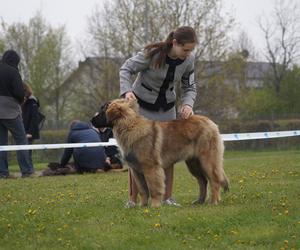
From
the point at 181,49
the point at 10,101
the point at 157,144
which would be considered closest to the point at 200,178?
the point at 157,144

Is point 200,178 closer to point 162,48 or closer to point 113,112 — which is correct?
point 113,112

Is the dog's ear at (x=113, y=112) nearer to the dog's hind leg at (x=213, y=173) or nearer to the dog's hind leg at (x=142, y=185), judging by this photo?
the dog's hind leg at (x=142, y=185)

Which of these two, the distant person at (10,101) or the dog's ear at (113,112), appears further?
the distant person at (10,101)

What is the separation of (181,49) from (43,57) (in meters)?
32.8

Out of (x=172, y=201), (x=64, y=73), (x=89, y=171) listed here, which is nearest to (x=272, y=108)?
(x=64, y=73)

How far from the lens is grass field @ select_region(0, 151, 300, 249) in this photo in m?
5.29

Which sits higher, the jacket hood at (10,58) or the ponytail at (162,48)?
the jacket hood at (10,58)

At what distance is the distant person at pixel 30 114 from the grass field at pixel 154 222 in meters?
5.60

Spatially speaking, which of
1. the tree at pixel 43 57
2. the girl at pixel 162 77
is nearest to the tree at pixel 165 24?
the tree at pixel 43 57

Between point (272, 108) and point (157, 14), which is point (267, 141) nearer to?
point (157, 14)

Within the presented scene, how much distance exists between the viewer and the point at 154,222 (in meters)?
5.90

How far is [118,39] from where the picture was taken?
29.5 m

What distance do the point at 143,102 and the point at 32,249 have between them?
2798 millimetres

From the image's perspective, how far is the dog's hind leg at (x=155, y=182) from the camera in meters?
6.95
